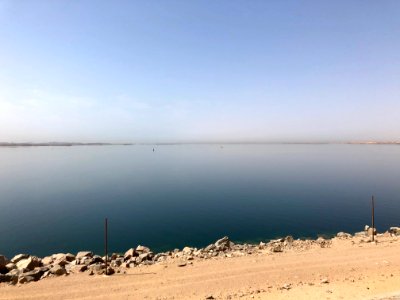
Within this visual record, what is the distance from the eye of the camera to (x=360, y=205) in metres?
48.9

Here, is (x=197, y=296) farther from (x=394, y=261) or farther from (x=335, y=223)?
(x=335, y=223)

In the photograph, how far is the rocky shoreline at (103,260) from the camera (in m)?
19.0

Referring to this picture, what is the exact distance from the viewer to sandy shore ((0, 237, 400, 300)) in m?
15.7

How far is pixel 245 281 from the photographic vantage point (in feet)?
57.7

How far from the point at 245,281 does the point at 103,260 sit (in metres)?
12.2

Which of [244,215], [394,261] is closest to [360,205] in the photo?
[244,215]

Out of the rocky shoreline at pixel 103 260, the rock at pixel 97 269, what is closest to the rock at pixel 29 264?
the rocky shoreline at pixel 103 260

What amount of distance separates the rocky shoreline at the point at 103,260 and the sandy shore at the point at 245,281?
0.71 m

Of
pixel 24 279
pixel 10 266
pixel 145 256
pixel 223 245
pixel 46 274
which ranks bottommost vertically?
pixel 223 245

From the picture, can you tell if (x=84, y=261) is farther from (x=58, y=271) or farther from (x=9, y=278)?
(x=9, y=278)

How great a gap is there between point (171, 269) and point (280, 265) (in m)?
7.88

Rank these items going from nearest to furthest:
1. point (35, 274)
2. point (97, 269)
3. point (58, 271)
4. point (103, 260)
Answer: point (35, 274) < point (58, 271) < point (97, 269) < point (103, 260)

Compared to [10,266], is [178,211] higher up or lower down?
lower down

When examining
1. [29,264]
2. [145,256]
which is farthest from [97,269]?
[29,264]
